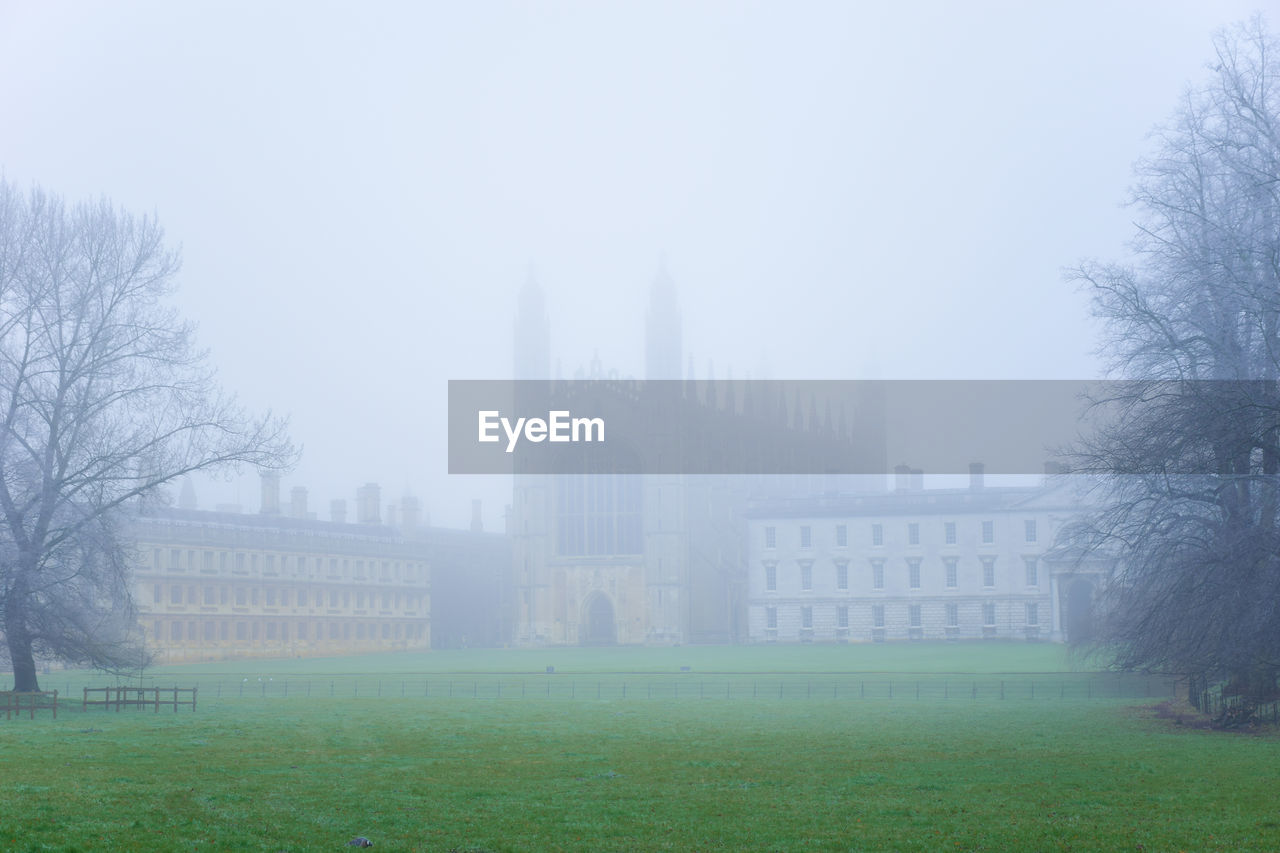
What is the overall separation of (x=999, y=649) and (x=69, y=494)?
5547 centimetres

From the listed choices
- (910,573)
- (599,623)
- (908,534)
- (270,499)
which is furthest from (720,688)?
(270,499)

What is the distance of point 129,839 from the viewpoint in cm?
1509

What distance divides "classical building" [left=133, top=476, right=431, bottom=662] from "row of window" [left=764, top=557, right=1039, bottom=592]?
2971cm

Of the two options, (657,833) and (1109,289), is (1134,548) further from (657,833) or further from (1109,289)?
(657,833)

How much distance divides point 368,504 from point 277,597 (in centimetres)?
1946

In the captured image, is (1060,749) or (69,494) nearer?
(1060,749)

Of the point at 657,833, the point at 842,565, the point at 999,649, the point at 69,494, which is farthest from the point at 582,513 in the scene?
the point at 657,833

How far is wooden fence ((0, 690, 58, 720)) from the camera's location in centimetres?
3403

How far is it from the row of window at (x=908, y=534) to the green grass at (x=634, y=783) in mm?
58872

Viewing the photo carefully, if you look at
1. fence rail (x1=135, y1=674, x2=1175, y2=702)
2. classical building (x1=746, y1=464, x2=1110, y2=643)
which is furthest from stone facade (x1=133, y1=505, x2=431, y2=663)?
fence rail (x1=135, y1=674, x2=1175, y2=702)

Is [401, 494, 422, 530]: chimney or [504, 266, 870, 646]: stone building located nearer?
[504, 266, 870, 646]: stone building

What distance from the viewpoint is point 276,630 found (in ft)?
318

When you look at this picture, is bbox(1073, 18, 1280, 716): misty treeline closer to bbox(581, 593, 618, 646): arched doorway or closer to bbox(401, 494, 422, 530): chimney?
bbox(581, 593, 618, 646): arched doorway

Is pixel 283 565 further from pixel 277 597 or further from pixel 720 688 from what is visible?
pixel 720 688
